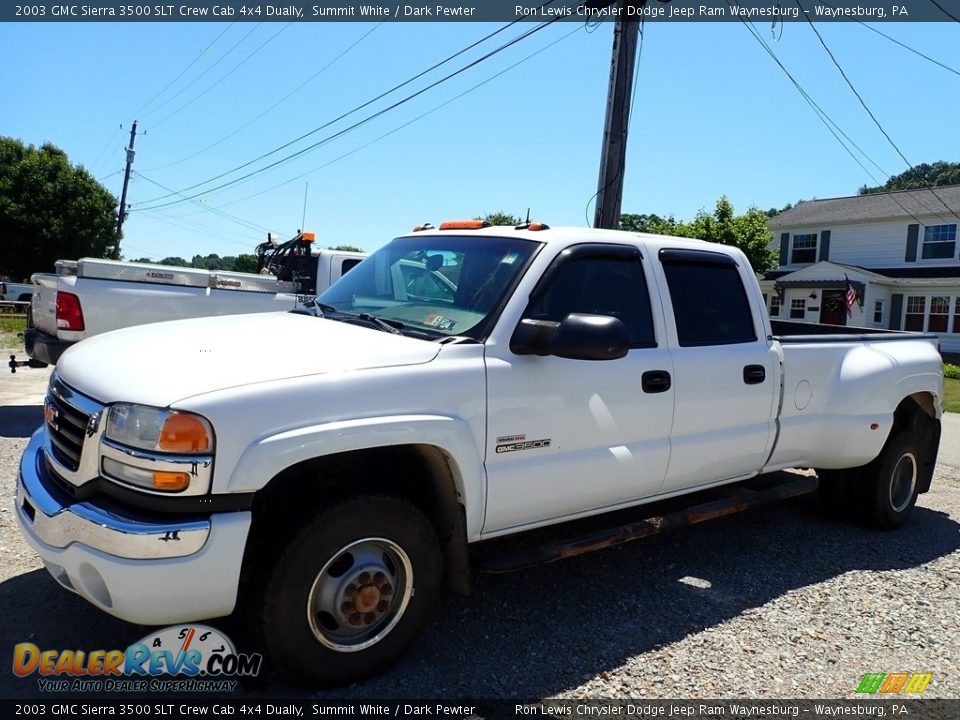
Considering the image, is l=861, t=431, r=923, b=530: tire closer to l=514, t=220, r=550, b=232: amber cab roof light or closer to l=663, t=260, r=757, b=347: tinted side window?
l=663, t=260, r=757, b=347: tinted side window

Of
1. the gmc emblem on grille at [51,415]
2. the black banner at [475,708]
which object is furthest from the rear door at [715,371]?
the gmc emblem on grille at [51,415]

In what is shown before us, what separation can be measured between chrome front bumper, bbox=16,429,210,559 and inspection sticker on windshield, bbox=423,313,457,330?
136cm

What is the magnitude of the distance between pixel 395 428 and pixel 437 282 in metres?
1.13

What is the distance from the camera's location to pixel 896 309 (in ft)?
90.9

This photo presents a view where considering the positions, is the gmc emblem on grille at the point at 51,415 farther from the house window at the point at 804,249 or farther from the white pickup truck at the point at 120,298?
the house window at the point at 804,249

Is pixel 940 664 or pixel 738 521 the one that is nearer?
pixel 940 664

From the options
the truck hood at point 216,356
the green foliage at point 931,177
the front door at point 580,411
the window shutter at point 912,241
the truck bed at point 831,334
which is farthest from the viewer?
the green foliage at point 931,177

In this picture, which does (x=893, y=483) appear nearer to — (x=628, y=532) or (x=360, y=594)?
(x=628, y=532)

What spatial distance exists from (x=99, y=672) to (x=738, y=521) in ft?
14.3

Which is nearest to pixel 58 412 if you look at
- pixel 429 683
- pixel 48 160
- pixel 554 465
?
pixel 429 683

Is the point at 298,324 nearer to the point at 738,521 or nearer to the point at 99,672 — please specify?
the point at 99,672

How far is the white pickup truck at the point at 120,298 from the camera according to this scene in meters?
7.03

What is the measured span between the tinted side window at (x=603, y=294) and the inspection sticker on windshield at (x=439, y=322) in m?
0.40

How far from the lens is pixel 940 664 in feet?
11.3
